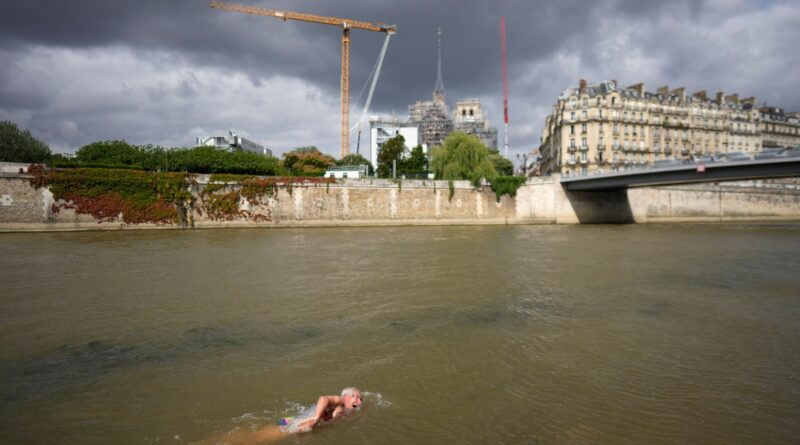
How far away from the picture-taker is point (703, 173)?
35812mm

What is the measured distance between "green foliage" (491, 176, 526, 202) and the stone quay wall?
603 millimetres

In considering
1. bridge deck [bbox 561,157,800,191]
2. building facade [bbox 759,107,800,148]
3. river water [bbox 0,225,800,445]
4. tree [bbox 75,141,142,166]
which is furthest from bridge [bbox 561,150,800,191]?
building facade [bbox 759,107,800,148]

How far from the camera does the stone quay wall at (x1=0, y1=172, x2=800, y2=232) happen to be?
34031mm

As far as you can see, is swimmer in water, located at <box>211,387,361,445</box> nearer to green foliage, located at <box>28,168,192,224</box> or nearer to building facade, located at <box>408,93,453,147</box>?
green foliage, located at <box>28,168,192,224</box>

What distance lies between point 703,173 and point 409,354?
126ft

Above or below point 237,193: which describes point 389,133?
above

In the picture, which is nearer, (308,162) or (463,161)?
(463,161)

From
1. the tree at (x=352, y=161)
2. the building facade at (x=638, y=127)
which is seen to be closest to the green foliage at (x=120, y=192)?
the tree at (x=352, y=161)

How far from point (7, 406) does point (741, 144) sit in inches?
3802

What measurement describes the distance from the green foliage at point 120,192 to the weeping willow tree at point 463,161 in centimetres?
2613

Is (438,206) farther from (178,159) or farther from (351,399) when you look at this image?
(351,399)

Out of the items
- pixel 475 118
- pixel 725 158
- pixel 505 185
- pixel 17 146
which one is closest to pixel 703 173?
pixel 725 158

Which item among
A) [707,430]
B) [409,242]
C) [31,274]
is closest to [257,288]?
[31,274]

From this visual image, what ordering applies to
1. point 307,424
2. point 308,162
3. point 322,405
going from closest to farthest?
1. point 307,424
2. point 322,405
3. point 308,162
